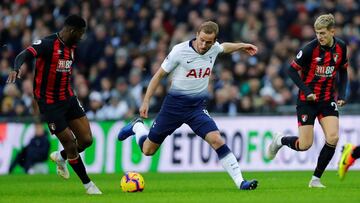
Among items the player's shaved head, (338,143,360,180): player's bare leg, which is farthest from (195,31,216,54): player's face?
(338,143,360,180): player's bare leg

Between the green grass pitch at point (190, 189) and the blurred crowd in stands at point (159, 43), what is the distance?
13.1 feet

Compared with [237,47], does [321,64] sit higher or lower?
lower

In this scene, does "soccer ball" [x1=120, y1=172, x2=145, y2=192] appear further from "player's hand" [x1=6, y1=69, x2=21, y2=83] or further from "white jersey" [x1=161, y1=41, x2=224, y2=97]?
"player's hand" [x1=6, y1=69, x2=21, y2=83]

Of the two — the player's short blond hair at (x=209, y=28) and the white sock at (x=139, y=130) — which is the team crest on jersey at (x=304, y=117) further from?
the white sock at (x=139, y=130)

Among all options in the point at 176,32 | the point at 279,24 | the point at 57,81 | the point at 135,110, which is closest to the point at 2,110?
the point at 135,110

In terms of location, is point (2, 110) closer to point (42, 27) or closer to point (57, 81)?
point (42, 27)

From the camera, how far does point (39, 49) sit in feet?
48.2

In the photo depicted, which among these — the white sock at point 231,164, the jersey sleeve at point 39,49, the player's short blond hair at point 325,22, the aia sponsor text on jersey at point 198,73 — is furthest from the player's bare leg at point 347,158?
the jersey sleeve at point 39,49

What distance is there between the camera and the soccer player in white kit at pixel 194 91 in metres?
14.2

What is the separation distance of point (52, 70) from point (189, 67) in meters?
2.12

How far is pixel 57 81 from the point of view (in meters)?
15.1

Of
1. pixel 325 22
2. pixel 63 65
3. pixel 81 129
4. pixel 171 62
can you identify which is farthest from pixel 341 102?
pixel 63 65

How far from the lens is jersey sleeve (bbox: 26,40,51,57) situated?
14.6 metres

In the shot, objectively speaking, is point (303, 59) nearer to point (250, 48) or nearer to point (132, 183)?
point (250, 48)
